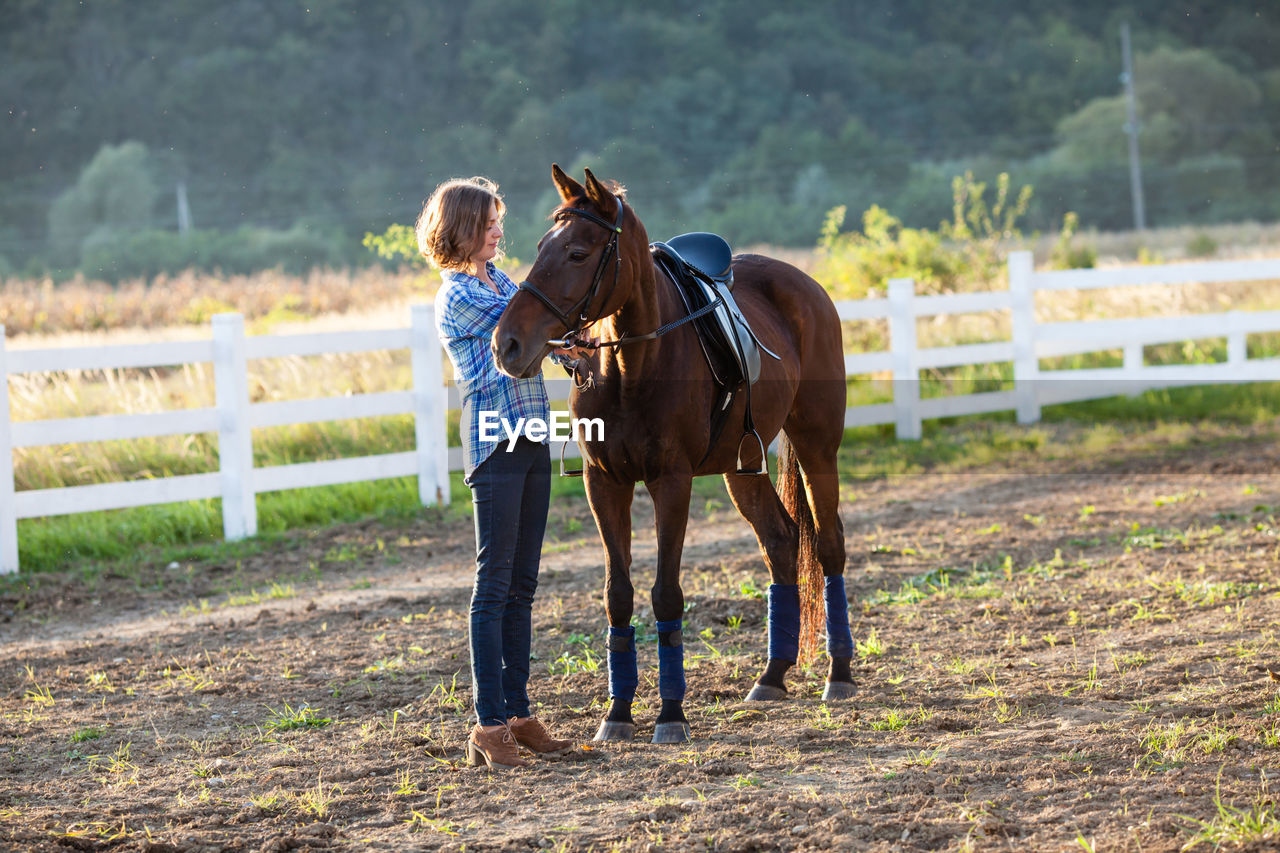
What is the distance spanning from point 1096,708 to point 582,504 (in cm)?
591

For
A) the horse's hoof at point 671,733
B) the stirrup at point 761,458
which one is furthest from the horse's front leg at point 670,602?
the stirrup at point 761,458

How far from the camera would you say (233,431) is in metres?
8.95

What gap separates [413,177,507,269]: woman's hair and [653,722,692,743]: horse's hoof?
5.87ft

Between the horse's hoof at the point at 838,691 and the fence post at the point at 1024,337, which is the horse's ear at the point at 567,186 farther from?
the fence post at the point at 1024,337

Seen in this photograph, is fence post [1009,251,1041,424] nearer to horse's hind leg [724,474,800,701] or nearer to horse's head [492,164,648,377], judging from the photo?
horse's hind leg [724,474,800,701]

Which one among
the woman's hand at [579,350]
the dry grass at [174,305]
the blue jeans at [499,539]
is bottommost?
A: the blue jeans at [499,539]

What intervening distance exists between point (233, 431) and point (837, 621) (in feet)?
17.8

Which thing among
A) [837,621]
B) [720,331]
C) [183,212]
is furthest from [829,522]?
[183,212]

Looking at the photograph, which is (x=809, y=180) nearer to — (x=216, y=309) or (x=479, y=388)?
(x=216, y=309)

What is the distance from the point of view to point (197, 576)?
8.05 metres

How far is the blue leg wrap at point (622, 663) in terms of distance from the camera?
4473mm

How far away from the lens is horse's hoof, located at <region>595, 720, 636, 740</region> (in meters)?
4.47

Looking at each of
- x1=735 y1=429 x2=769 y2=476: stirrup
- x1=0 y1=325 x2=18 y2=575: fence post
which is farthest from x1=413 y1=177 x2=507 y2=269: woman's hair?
x1=0 y1=325 x2=18 y2=575: fence post

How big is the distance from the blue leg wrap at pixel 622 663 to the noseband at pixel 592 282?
3.64 ft
